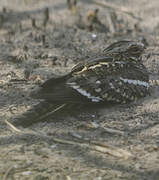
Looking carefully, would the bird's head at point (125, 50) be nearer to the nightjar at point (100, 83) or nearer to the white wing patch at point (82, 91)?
the nightjar at point (100, 83)

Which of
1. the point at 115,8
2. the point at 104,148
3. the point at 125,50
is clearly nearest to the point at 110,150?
the point at 104,148

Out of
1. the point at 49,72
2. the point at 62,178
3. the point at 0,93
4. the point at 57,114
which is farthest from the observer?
the point at 49,72

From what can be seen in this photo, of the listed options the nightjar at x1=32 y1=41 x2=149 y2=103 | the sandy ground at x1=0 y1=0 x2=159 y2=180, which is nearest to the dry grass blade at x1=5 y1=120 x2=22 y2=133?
the sandy ground at x1=0 y1=0 x2=159 y2=180

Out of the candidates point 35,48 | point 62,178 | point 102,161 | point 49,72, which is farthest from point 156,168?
point 35,48

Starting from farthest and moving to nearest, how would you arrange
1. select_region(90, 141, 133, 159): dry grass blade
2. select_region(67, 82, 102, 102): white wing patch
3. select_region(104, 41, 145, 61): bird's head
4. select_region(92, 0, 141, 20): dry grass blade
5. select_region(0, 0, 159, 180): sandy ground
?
select_region(92, 0, 141, 20): dry grass blade, select_region(104, 41, 145, 61): bird's head, select_region(67, 82, 102, 102): white wing patch, select_region(90, 141, 133, 159): dry grass blade, select_region(0, 0, 159, 180): sandy ground

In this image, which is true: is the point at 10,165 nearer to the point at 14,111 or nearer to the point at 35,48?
the point at 14,111

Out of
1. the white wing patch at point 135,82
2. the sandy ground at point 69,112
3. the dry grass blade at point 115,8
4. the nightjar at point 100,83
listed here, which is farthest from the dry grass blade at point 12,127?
the dry grass blade at point 115,8

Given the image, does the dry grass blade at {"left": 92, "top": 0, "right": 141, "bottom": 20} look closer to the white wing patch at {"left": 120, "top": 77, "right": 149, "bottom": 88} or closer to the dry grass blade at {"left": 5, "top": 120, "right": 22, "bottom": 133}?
the white wing patch at {"left": 120, "top": 77, "right": 149, "bottom": 88}
